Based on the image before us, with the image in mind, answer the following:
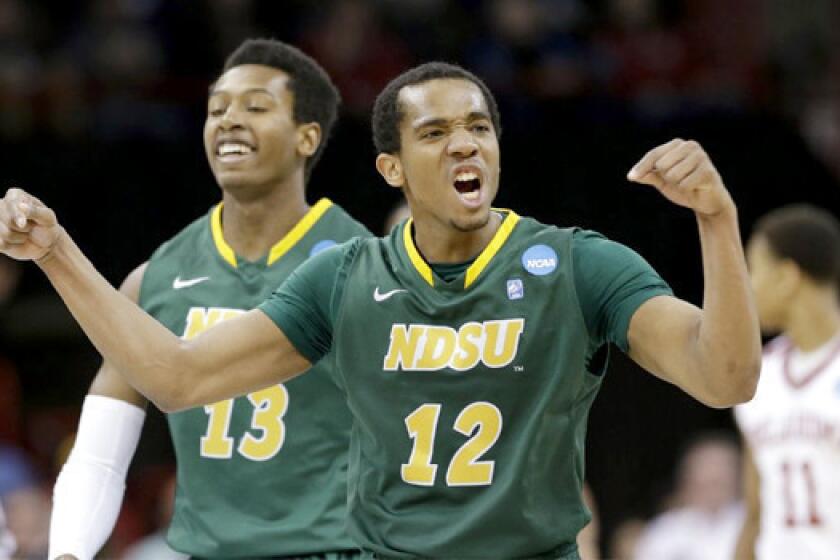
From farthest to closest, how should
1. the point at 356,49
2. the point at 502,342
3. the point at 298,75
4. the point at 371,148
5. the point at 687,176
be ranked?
the point at 356,49, the point at 371,148, the point at 298,75, the point at 502,342, the point at 687,176

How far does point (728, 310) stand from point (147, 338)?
1712mm

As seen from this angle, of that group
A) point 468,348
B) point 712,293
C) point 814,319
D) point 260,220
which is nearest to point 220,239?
point 260,220

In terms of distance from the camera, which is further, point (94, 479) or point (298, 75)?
point (298, 75)

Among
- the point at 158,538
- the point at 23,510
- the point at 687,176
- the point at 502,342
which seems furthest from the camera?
the point at 158,538

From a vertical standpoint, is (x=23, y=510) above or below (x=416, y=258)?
below

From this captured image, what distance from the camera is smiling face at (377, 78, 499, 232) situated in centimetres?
479

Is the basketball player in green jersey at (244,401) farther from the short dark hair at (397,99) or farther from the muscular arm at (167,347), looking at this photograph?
the short dark hair at (397,99)

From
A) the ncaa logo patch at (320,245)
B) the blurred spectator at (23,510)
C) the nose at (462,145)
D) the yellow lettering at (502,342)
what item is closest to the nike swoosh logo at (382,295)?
the yellow lettering at (502,342)

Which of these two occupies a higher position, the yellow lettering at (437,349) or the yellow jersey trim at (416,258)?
the yellow jersey trim at (416,258)

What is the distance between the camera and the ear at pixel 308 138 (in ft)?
20.8

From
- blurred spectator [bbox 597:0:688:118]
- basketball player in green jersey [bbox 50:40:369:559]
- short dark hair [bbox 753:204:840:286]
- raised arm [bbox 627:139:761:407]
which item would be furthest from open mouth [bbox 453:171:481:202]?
blurred spectator [bbox 597:0:688:118]

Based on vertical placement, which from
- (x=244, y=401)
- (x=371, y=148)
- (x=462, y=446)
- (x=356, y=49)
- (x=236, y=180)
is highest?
(x=356, y=49)

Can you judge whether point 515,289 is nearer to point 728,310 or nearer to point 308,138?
point 728,310

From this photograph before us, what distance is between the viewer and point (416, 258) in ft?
16.3
